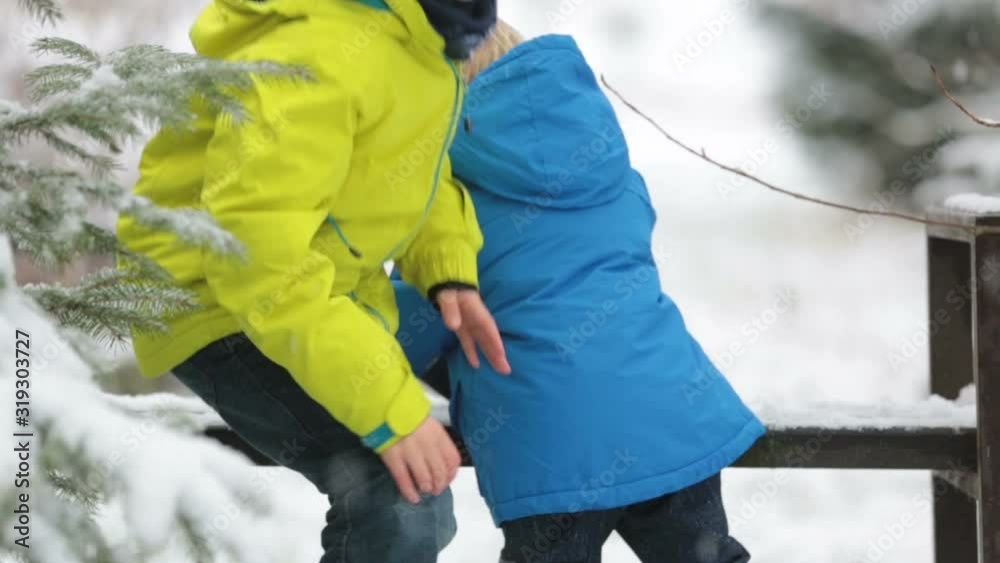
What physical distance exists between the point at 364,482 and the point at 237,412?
23cm

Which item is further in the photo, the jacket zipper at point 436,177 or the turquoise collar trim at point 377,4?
the jacket zipper at point 436,177

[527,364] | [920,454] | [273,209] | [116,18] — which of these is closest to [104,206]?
[273,209]

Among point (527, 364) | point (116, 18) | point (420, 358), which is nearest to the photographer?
point (527, 364)

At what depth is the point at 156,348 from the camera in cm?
168

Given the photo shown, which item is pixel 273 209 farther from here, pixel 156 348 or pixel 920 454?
pixel 920 454

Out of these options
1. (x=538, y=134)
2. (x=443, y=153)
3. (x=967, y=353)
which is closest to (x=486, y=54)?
(x=538, y=134)

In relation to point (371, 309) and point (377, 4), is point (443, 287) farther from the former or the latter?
point (377, 4)

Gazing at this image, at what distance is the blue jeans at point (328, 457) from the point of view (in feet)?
5.30

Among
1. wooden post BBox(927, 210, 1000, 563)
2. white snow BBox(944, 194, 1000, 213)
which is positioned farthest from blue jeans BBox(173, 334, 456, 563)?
white snow BBox(944, 194, 1000, 213)

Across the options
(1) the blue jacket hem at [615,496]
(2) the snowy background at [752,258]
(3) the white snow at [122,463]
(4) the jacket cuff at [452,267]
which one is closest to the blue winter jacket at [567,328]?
(1) the blue jacket hem at [615,496]

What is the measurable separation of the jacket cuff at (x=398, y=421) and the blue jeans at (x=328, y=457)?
0.39ft

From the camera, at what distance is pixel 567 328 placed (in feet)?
5.96

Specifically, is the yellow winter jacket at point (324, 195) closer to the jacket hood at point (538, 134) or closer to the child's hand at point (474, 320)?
the child's hand at point (474, 320)

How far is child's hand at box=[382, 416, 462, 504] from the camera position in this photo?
153 cm
